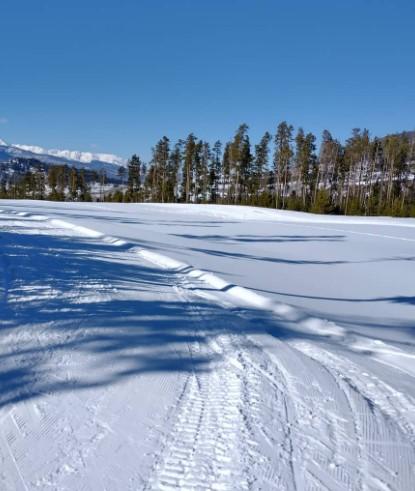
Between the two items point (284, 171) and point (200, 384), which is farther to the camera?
point (284, 171)

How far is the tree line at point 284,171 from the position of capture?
49000 mm

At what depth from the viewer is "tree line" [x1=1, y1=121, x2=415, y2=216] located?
49000 mm

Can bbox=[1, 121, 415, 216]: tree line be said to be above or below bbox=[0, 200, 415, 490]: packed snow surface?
above

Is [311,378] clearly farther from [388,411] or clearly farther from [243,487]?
[243,487]

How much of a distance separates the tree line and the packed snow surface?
40939 millimetres

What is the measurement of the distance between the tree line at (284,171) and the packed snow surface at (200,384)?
4094 centimetres

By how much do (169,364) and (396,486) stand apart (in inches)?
61.2

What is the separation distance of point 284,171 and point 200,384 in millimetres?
47927

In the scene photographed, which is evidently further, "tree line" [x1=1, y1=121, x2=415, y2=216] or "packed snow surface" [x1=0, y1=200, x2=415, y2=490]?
"tree line" [x1=1, y1=121, x2=415, y2=216]

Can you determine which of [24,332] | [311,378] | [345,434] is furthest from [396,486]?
[24,332]

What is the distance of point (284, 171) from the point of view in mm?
48031

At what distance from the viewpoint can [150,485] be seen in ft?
5.17

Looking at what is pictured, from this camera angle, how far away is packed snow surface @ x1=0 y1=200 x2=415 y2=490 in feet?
5.55

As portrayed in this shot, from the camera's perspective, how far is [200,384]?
243cm
